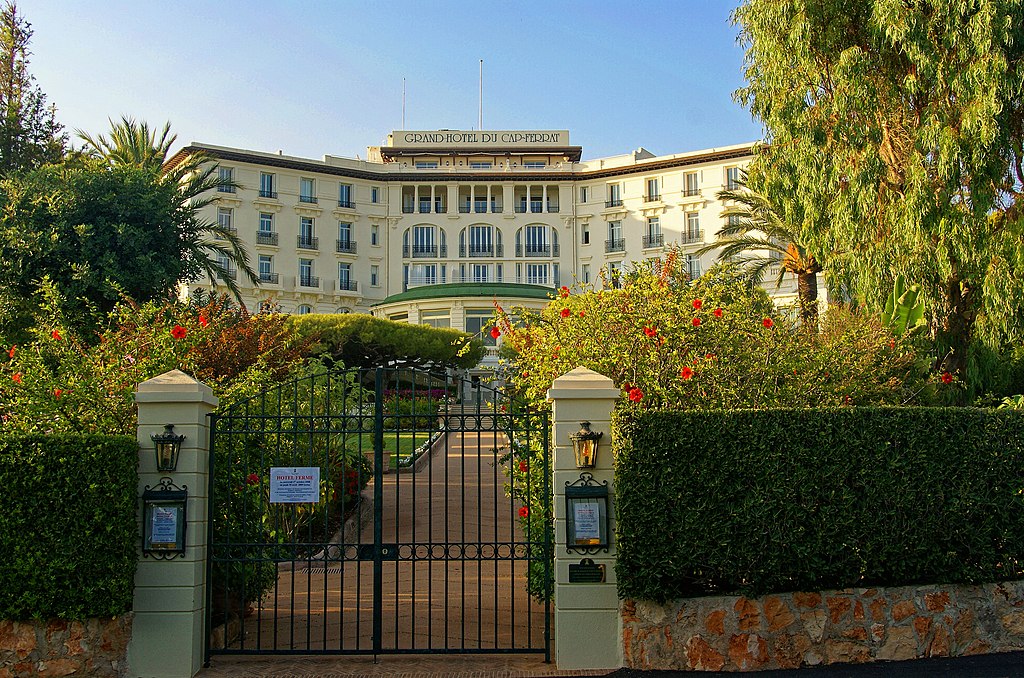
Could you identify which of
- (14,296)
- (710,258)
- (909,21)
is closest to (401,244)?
(710,258)

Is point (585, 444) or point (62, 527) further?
point (585, 444)

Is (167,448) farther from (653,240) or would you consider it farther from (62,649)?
(653,240)

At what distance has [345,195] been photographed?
242 ft

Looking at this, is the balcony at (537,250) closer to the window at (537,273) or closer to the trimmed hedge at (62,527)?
the window at (537,273)

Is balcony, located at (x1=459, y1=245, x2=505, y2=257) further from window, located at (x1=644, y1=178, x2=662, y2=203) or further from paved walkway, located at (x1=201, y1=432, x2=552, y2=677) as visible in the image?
paved walkway, located at (x1=201, y1=432, x2=552, y2=677)

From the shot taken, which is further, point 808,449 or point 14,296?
point 14,296

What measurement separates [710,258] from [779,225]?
38036 mm

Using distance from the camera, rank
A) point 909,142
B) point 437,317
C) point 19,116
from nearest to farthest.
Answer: point 909,142 → point 19,116 → point 437,317

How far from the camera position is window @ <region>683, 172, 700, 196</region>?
71.3 metres

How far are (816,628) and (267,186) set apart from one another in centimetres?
6781

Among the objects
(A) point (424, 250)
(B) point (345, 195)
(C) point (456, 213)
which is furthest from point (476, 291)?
(B) point (345, 195)

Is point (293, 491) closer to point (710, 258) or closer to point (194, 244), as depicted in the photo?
point (194, 244)

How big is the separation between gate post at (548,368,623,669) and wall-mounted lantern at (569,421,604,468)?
0.23ft

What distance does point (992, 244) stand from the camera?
56.6ft
